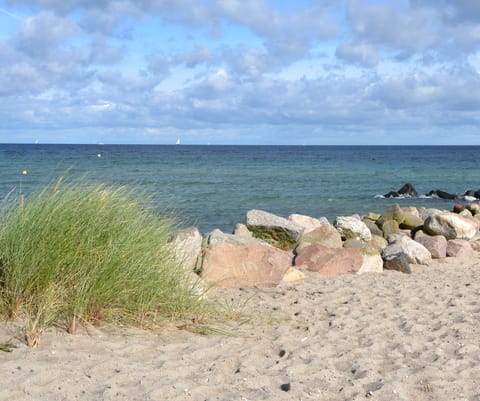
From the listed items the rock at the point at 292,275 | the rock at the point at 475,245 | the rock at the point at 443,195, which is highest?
the rock at the point at 292,275

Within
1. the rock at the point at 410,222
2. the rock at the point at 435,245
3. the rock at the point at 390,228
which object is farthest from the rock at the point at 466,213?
the rock at the point at 435,245

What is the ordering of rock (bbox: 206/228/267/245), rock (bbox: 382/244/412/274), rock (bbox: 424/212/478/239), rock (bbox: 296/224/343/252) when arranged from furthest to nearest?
rock (bbox: 424/212/478/239), rock (bbox: 296/224/343/252), rock (bbox: 382/244/412/274), rock (bbox: 206/228/267/245)

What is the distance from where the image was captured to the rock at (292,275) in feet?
26.9

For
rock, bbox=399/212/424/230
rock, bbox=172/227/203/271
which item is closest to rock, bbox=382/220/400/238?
rock, bbox=399/212/424/230

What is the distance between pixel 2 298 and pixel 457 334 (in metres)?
3.99

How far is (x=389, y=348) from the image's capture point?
5152 mm

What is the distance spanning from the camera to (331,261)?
898 centimetres

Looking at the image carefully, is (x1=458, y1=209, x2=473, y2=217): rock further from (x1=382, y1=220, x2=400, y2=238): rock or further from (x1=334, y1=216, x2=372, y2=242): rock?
(x1=334, y1=216, x2=372, y2=242): rock

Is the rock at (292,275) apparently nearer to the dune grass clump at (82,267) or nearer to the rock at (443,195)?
the dune grass clump at (82,267)

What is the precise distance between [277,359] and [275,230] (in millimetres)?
5607

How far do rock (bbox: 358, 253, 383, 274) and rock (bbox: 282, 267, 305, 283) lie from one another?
3.66ft

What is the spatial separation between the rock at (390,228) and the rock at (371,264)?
3.88 m

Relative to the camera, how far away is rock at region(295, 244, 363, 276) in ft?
29.2

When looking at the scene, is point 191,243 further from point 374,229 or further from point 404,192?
point 404,192
